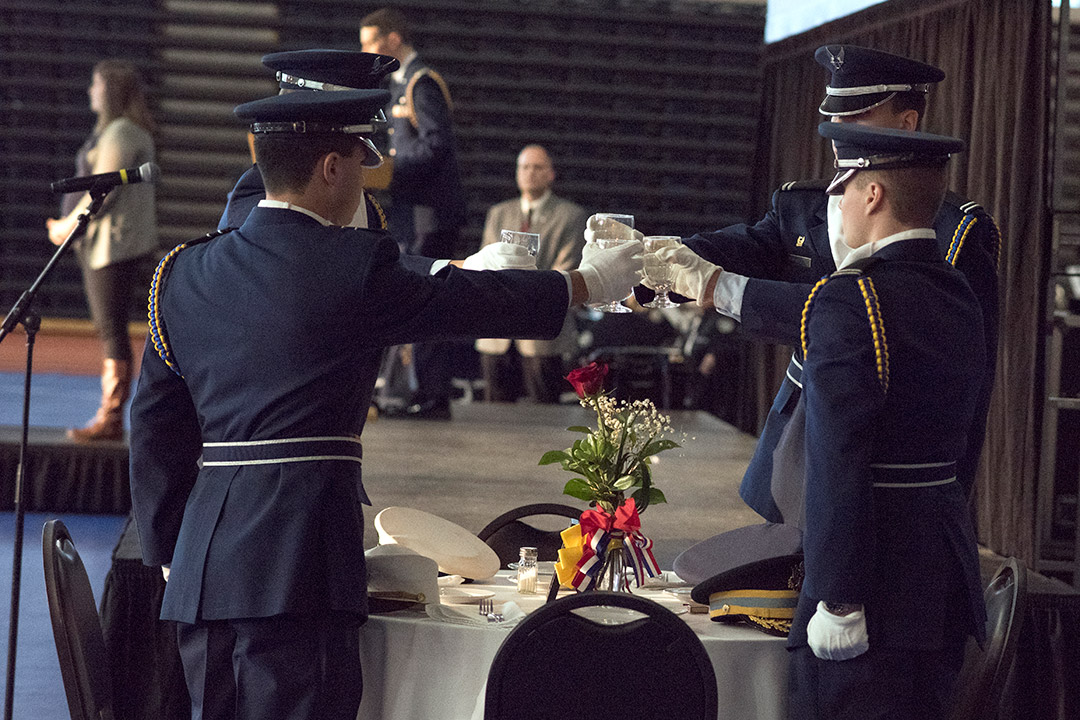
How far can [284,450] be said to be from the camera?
71.6 inches

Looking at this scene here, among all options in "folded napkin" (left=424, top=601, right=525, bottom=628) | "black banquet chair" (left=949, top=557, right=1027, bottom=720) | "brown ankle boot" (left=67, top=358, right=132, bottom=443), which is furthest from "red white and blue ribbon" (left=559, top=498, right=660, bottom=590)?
"brown ankle boot" (left=67, top=358, right=132, bottom=443)

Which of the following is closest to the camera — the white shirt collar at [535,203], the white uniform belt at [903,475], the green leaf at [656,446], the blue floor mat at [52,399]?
the white uniform belt at [903,475]

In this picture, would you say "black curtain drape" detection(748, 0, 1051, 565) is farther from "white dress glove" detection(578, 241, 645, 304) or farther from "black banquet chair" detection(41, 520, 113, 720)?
"black banquet chair" detection(41, 520, 113, 720)

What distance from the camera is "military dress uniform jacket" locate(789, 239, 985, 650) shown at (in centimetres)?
175

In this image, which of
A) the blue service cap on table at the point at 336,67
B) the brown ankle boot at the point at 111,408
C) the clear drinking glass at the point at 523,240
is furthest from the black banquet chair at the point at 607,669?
the brown ankle boot at the point at 111,408

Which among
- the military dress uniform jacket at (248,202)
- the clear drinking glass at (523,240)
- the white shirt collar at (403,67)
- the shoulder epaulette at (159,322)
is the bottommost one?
the shoulder epaulette at (159,322)

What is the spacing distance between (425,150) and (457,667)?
3.56m

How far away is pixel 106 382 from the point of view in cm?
557

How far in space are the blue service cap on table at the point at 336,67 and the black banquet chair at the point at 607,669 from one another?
1027 mm

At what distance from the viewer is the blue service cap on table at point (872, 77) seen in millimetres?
2248

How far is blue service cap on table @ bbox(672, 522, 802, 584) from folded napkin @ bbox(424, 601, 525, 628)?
13.6 inches

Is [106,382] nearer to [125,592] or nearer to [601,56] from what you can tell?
[125,592]

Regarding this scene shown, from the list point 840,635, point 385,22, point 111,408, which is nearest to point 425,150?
point 385,22

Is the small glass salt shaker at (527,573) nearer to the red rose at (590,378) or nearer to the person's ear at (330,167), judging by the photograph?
the red rose at (590,378)
